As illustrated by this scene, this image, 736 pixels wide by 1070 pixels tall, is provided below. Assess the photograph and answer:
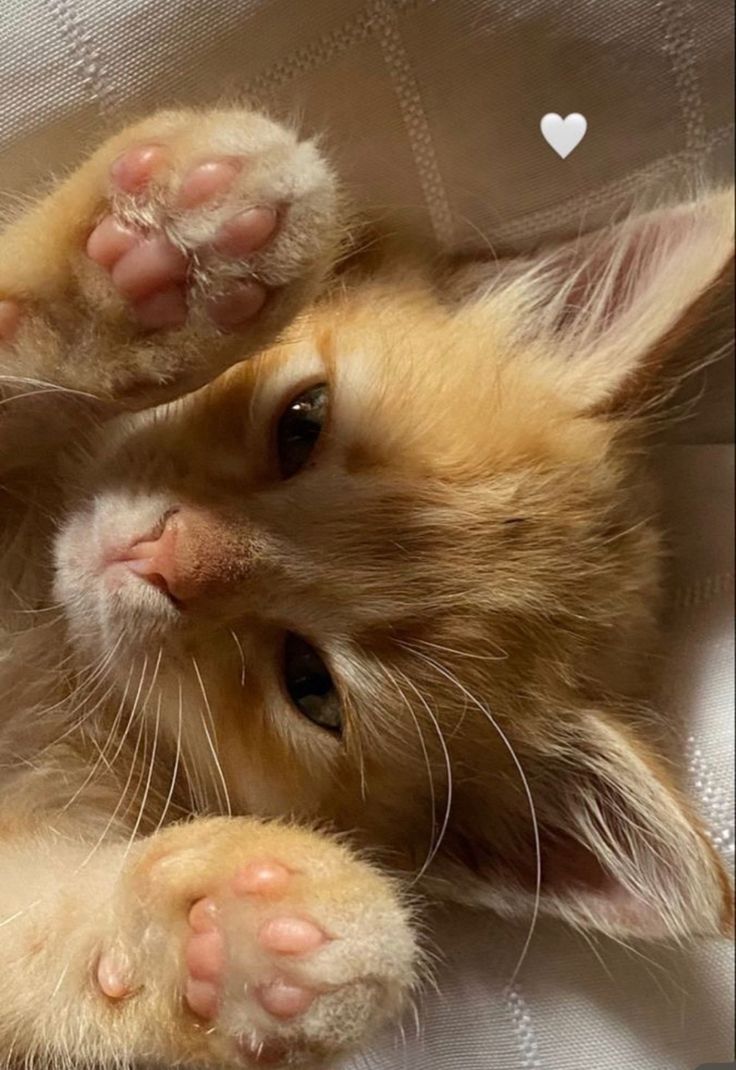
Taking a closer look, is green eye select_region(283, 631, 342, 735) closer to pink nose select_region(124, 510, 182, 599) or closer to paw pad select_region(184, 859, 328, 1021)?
pink nose select_region(124, 510, 182, 599)

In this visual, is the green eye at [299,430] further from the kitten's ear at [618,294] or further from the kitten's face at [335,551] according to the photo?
the kitten's ear at [618,294]

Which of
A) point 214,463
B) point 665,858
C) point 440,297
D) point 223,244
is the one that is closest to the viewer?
point 223,244

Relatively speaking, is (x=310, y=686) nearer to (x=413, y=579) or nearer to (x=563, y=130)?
(x=413, y=579)

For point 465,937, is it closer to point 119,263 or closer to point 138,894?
point 138,894

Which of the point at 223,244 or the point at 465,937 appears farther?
the point at 465,937

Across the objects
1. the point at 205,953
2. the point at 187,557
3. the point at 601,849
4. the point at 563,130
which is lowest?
the point at 205,953

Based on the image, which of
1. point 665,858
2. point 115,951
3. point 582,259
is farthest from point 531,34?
point 115,951

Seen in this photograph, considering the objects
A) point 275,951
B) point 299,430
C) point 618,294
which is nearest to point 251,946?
point 275,951
